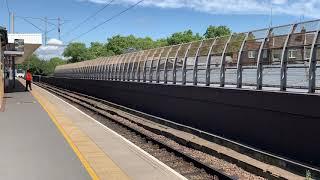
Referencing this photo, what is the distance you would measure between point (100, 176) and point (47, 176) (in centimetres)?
101

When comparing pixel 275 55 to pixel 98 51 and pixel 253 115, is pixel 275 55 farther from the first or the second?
pixel 98 51

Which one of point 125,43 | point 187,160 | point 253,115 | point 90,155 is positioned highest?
point 125,43

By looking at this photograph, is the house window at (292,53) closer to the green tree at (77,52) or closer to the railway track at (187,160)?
the railway track at (187,160)

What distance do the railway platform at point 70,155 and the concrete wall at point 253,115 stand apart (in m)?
2.92

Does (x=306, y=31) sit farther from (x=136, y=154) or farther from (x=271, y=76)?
(x=136, y=154)

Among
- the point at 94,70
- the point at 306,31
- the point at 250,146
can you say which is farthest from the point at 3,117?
the point at 94,70

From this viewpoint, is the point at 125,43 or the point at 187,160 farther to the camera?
the point at 125,43

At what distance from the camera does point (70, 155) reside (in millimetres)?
12820

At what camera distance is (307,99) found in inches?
446

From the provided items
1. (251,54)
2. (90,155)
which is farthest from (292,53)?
(90,155)

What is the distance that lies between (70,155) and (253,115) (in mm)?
4799

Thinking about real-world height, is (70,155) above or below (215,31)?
below

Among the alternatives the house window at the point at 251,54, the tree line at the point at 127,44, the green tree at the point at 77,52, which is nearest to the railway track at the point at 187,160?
the house window at the point at 251,54

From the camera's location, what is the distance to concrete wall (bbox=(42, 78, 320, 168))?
11.4 meters
